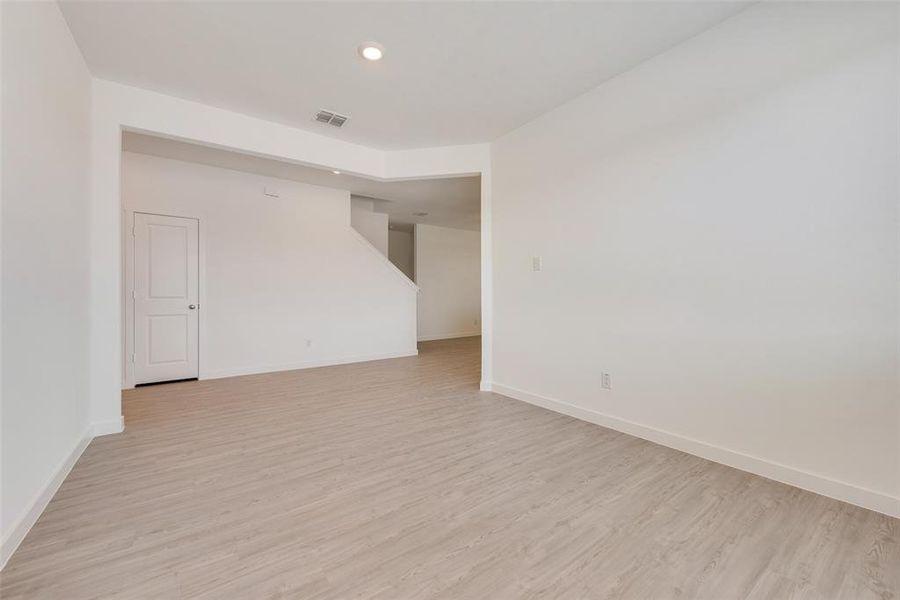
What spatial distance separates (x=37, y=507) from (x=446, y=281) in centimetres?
714

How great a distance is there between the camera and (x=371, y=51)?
2.54 m

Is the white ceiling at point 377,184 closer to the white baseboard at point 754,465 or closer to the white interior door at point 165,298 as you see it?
the white interior door at point 165,298

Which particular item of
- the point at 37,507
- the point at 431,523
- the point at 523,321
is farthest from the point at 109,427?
the point at 523,321

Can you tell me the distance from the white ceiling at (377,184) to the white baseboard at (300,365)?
8.36ft

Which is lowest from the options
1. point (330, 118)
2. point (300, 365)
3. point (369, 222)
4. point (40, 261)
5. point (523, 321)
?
point (300, 365)

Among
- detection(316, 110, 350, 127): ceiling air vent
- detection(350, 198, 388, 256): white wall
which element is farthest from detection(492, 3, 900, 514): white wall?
detection(350, 198, 388, 256): white wall

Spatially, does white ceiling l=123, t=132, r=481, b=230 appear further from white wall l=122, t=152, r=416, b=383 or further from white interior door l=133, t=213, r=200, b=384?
white interior door l=133, t=213, r=200, b=384

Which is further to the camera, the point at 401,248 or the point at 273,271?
the point at 401,248

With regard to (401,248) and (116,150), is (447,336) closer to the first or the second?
(401,248)

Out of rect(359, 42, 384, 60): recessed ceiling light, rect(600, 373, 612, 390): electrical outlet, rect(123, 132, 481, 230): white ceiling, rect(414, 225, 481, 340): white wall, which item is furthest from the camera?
rect(414, 225, 481, 340): white wall

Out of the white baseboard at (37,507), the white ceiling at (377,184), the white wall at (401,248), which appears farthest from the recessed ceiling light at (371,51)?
the white wall at (401,248)

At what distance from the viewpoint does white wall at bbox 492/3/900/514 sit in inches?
71.6

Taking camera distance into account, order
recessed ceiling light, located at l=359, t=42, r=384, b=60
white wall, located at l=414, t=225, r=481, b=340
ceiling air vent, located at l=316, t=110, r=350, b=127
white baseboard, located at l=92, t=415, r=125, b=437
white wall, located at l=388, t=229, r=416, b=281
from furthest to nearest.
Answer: white wall, located at l=388, t=229, r=416, b=281 < white wall, located at l=414, t=225, r=481, b=340 < ceiling air vent, located at l=316, t=110, r=350, b=127 < white baseboard, located at l=92, t=415, r=125, b=437 < recessed ceiling light, located at l=359, t=42, r=384, b=60

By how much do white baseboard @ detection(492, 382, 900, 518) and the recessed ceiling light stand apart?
10.2 feet
